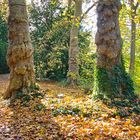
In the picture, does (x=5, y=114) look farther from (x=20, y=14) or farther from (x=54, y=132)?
(x=20, y=14)

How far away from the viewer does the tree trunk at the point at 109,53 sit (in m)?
9.31

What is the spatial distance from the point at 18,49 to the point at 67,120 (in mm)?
3654

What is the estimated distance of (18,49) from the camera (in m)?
9.78

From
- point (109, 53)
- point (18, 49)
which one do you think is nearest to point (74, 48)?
point (18, 49)

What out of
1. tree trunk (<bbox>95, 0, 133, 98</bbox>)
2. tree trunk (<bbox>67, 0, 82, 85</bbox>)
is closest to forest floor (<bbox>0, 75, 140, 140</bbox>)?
tree trunk (<bbox>95, 0, 133, 98</bbox>)

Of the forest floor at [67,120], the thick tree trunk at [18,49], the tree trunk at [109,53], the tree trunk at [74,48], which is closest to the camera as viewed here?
the forest floor at [67,120]

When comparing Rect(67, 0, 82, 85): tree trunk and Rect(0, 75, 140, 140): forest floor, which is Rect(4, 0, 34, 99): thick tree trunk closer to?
Rect(0, 75, 140, 140): forest floor

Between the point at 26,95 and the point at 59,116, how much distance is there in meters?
2.35

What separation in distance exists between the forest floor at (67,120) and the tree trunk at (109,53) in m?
0.88

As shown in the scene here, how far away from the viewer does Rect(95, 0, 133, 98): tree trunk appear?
9.31 meters

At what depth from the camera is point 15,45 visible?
9.80 metres

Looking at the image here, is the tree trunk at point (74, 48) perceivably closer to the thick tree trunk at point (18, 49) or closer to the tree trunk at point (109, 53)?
the thick tree trunk at point (18, 49)

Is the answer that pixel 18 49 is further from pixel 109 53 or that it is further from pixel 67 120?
pixel 67 120

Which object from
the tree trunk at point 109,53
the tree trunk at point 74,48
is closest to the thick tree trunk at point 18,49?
the tree trunk at point 109,53
